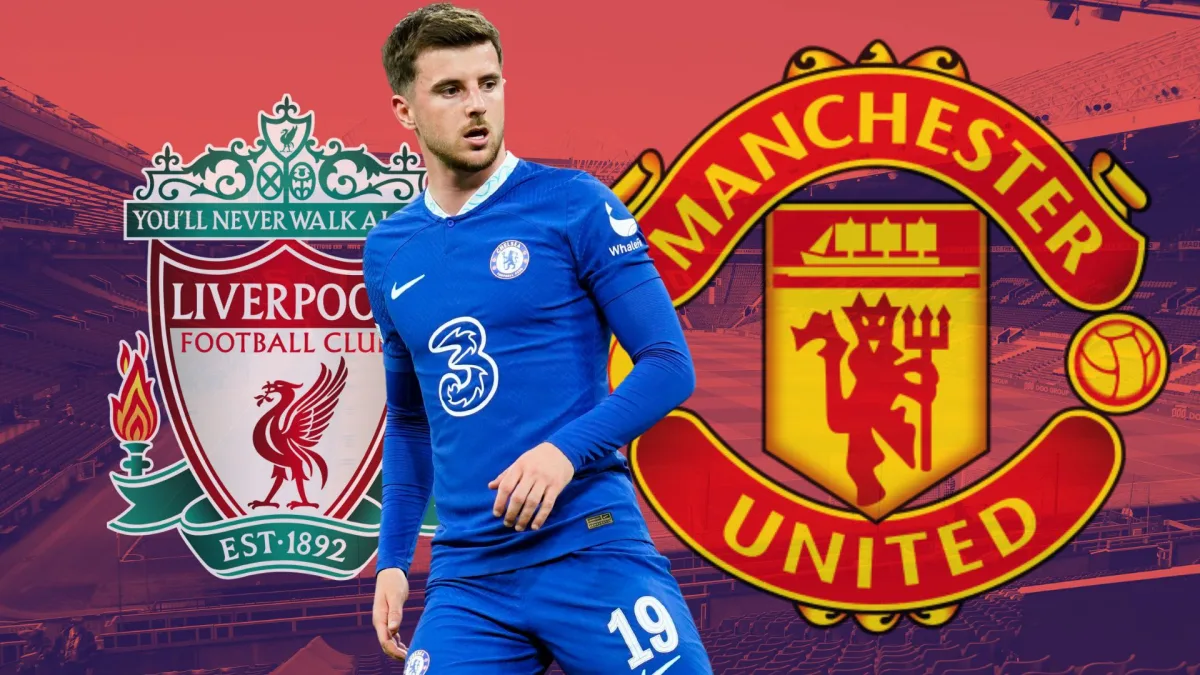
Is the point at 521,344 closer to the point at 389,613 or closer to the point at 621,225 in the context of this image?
the point at 621,225

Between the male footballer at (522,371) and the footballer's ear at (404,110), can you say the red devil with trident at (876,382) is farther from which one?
the footballer's ear at (404,110)

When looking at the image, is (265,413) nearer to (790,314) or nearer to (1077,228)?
(790,314)

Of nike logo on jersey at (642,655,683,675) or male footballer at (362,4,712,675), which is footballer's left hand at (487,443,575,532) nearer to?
male footballer at (362,4,712,675)

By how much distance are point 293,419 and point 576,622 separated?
1.51 m

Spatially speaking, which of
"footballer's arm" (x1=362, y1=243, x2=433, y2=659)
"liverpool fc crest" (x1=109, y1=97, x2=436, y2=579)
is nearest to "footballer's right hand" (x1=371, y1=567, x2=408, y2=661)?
"footballer's arm" (x1=362, y1=243, x2=433, y2=659)

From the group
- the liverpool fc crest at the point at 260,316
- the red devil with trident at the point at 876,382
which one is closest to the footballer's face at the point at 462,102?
the liverpool fc crest at the point at 260,316

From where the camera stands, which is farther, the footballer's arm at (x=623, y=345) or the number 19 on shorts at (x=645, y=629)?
the number 19 on shorts at (x=645, y=629)

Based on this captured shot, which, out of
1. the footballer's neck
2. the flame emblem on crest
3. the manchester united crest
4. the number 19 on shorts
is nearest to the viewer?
the number 19 on shorts

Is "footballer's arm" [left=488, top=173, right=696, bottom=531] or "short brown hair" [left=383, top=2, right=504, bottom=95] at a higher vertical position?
"short brown hair" [left=383, top=2, right=504, bottom=95]

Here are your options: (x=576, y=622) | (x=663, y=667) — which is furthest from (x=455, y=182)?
(x=663, y=667)

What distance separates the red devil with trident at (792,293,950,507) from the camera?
3.00 metres

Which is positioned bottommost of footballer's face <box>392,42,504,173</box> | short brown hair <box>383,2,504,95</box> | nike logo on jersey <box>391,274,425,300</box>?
nike logo on jersey <box>391,274,425,300</box>

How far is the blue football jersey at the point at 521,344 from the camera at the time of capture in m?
1.59

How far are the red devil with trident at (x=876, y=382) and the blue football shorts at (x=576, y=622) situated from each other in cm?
146
